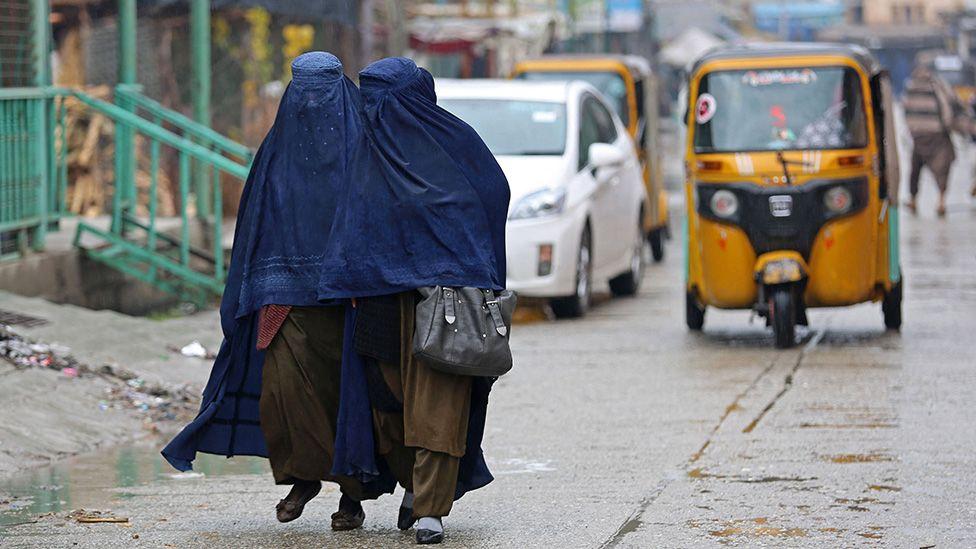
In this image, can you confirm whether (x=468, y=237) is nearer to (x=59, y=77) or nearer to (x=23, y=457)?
(x=23, y=457)

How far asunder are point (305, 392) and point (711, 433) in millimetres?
2843

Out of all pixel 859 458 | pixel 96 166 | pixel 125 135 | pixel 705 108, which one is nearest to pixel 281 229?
pixel 859 458

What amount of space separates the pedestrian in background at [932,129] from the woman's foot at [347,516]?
17230 mm

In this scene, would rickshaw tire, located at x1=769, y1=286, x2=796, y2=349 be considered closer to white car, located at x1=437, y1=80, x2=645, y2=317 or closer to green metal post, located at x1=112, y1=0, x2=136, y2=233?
white car, located at x1=437, y1=80, x2=645, y2=317

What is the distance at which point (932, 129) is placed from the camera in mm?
22281

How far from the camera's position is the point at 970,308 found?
43.6 feet

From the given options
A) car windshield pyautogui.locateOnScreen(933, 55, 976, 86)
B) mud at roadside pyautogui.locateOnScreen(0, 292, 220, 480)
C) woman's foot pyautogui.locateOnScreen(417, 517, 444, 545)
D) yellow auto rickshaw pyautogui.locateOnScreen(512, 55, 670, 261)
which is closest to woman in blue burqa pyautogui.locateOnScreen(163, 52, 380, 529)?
woman's foot pyautogui.locateOnScreen(417, 517, 444, 545)

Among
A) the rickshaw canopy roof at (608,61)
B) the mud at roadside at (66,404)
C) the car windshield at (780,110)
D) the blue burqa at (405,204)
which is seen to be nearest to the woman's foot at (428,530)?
the blue burqa at (405,204)

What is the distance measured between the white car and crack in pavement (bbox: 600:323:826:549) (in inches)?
75.7

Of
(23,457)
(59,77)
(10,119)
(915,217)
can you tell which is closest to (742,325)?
(10,119)

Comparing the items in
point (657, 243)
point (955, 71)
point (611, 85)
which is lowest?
point (657, 243)

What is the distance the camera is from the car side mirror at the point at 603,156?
43.1 feet

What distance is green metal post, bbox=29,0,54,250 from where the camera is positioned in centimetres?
1162

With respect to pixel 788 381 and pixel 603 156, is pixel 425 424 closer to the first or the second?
pixel 788 381
